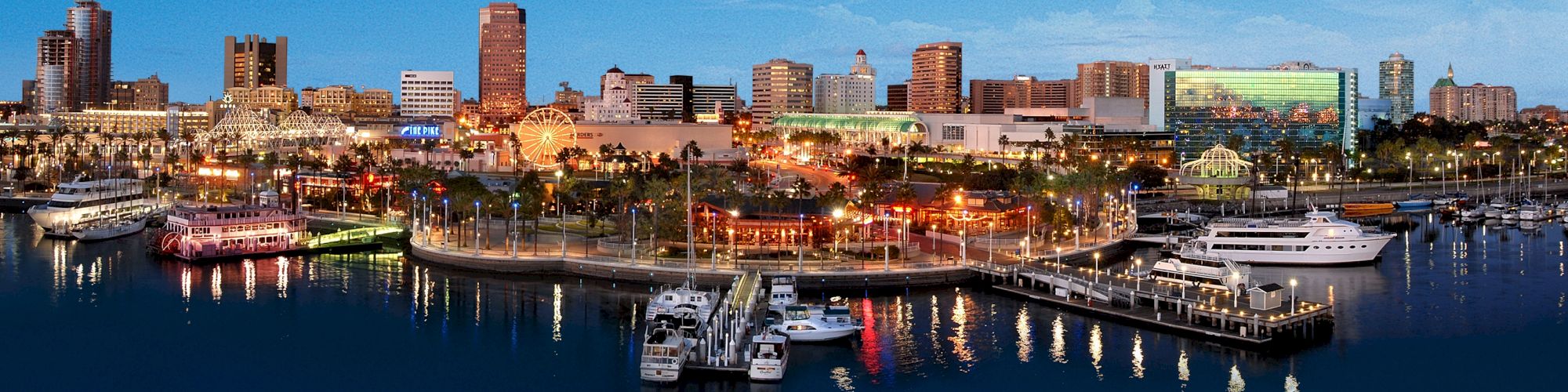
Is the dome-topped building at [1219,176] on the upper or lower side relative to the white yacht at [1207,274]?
upper

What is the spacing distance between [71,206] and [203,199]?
39.9 feet

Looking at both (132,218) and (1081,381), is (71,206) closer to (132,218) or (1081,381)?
(132,218)

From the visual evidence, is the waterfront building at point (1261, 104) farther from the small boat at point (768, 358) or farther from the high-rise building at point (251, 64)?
the high-rise building at point (251, 64)

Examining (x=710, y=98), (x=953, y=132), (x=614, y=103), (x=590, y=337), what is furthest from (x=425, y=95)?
(x=590, y=337)

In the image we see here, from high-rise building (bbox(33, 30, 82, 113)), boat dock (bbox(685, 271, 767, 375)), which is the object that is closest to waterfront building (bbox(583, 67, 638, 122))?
high-rise building (bbox(33, 30, 82, 113))

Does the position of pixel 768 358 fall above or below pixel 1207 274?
below

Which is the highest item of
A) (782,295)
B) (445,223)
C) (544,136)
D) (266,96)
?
(266,96)

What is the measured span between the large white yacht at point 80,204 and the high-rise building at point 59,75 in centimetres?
13396

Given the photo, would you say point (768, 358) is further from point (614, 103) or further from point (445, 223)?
point (614, 103)

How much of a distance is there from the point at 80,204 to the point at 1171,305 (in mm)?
47454

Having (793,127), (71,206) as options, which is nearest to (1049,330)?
(71,206)

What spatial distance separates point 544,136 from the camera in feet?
311

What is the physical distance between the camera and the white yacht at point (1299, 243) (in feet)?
169

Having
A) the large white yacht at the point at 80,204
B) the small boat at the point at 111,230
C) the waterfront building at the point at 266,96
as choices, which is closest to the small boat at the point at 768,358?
the small boat at the point at 111,230
